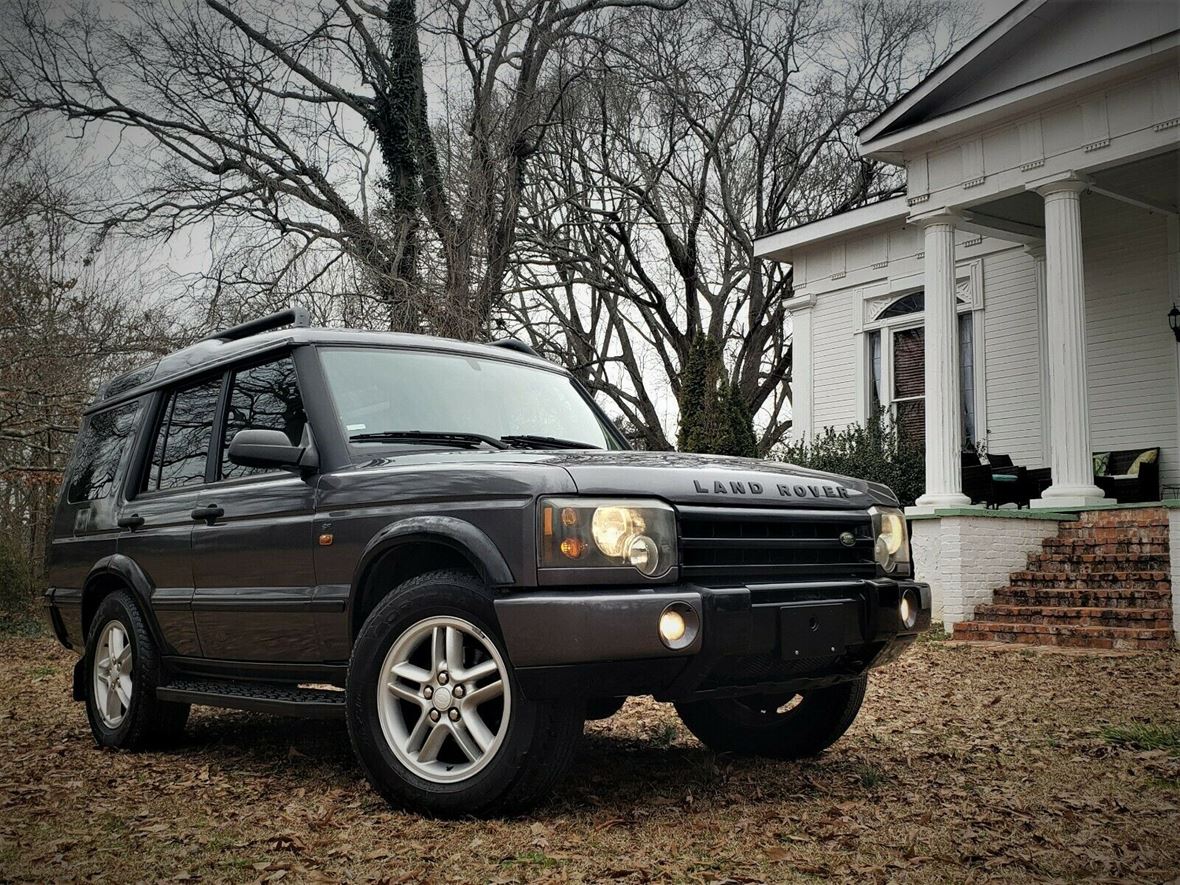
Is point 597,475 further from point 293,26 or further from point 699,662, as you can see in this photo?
point 293,26

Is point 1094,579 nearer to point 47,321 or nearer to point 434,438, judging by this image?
point 434,438

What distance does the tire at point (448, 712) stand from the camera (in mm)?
3922

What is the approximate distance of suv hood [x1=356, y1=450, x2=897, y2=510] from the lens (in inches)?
157

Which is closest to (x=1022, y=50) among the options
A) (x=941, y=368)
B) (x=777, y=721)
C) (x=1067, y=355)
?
(x=941, y=368)

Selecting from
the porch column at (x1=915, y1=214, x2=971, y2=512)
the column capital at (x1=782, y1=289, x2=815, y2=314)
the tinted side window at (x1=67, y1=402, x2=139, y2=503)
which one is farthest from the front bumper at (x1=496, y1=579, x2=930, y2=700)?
the column capital at (x1=782, y1=289, x2=815, y2=314)

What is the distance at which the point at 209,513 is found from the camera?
5.35 m

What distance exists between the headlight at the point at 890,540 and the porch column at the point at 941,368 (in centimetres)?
919

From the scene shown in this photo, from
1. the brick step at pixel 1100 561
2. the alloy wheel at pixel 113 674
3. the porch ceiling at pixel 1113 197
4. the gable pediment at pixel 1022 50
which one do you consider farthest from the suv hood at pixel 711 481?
the gable pediment at pixel 1022 50

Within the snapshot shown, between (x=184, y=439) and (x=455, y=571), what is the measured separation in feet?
8.32

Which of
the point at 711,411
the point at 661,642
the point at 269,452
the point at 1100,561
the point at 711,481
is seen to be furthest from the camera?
the point at 711,411

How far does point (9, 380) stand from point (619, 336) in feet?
58.9

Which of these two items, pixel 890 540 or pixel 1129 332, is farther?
pixel 1129 332

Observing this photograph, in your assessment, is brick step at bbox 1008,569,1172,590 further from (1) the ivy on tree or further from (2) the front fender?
(2) the front fender

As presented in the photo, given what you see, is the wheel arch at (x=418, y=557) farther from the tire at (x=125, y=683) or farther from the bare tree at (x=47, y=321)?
the bare tree at (x=47, y=321)
